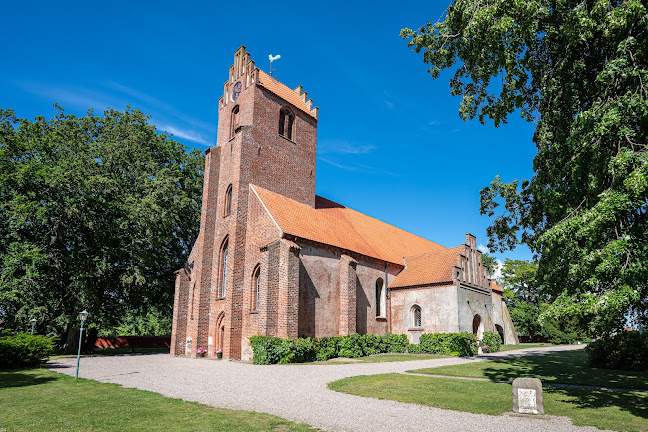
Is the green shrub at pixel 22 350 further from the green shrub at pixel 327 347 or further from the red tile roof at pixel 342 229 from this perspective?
the green shrub at pixel 327 347

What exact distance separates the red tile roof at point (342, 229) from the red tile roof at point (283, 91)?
692cm

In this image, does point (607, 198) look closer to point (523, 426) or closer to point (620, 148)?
point (620, 148)

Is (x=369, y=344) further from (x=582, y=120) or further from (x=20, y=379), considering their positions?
(x=582, y=120)

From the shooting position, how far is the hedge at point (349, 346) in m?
19.1

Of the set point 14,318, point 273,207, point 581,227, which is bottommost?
point 14,318

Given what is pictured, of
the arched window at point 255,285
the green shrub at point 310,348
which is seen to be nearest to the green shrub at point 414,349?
the green shrub at point 310,348

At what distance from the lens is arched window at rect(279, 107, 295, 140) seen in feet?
92.8

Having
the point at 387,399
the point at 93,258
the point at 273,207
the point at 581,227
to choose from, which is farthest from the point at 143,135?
the point at 581,227

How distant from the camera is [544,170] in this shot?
11.1 metres

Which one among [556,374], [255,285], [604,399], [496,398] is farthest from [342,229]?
[604,399]

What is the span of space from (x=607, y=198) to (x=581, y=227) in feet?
2.29

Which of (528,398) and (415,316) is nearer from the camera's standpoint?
(528,398)

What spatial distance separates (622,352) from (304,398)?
49.3 ft

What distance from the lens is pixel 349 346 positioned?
22094 millimetres
